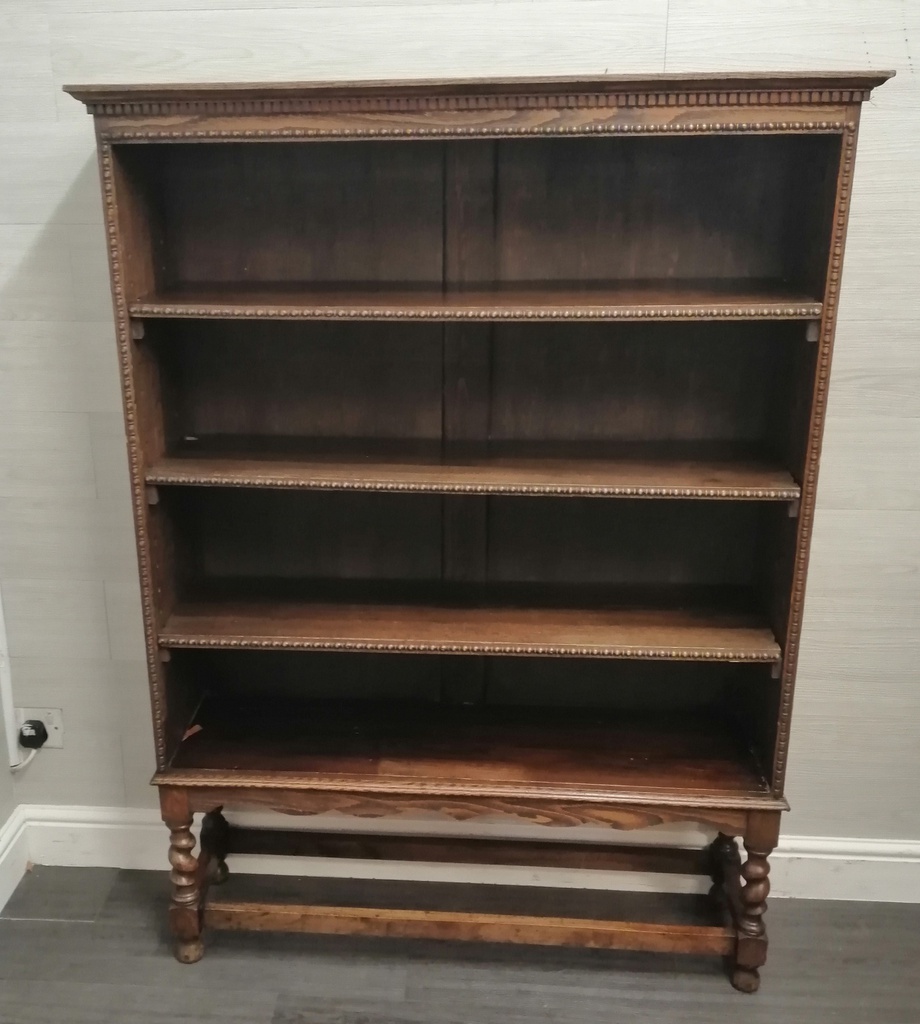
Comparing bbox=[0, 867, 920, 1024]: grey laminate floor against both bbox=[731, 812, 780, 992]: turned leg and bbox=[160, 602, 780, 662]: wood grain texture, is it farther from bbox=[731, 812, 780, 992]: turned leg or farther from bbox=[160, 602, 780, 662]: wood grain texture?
bbox=[160, 602, 780, 662]: wood grain texture

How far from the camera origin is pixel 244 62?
1.65 m

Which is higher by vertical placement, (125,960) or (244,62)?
(244,62)

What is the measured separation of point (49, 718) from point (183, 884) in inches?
20.3

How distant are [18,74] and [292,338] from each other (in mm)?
676

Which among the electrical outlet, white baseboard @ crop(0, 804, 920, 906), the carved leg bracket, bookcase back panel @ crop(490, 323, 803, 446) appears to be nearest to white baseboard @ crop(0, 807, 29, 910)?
white baseboard @ crop(0, 804, 920, 906)

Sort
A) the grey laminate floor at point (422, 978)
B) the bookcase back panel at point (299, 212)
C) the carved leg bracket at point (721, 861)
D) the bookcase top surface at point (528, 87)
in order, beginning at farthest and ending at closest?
1. the carved leg bracket at point (721, 861)
2. the grey laminate floor at point (422, 978)
3. the bookcase back panel at point (299, 212)
4. the bookcase top surface at point (528, 87)

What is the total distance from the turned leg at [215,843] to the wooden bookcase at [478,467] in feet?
0.22

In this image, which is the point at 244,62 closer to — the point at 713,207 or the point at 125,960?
the point at 713,207

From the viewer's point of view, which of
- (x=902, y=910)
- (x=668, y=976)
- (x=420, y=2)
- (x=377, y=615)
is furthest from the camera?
(x=902, y=910)

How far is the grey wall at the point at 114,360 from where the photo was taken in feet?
5.27

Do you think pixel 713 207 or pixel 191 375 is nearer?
pixel 713 207

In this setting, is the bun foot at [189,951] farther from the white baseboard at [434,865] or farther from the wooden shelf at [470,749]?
the wooden shelf at [470,749]

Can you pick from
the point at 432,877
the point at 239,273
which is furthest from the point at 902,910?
the point at 239,273

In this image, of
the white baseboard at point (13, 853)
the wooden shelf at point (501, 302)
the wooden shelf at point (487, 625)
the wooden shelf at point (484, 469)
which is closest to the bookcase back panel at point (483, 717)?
the wooden shelf at point (487, 625)
